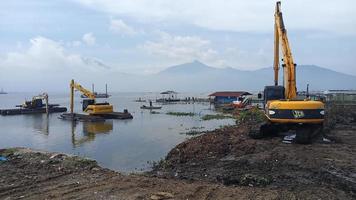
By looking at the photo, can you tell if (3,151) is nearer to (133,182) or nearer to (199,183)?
(133,182)

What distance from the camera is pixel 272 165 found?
1309cm

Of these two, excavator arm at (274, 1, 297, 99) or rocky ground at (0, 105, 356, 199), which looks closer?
rocky ground at (0, 105, 356, 199)

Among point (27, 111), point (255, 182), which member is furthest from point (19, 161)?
point (27, 111)

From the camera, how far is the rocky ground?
9789mm

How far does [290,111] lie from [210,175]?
631 centimetres

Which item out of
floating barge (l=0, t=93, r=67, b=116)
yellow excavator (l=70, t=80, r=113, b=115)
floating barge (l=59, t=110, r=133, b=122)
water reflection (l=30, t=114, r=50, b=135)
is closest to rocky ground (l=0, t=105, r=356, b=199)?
water reflection (l=30, t=114, r=50, b=135)

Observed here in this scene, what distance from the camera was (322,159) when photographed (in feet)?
44.2

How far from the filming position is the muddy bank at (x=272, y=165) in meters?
10.6

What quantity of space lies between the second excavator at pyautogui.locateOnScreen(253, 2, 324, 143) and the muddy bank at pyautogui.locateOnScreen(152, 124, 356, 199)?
0.64 meters

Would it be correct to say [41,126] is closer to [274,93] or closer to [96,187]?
[274,93]

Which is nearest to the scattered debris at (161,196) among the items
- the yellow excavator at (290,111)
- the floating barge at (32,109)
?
the yellow excavator at (290,111)

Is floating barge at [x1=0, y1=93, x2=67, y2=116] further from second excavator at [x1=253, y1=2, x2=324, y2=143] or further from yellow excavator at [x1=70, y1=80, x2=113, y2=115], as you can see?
second excavator at [x1=253, y1=2, x2=324, y2=143]

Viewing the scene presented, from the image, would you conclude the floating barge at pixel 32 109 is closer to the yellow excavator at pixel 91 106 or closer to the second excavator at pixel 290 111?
the yellow excavator at pixel 91 106

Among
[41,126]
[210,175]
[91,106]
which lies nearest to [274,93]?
[210,175]
